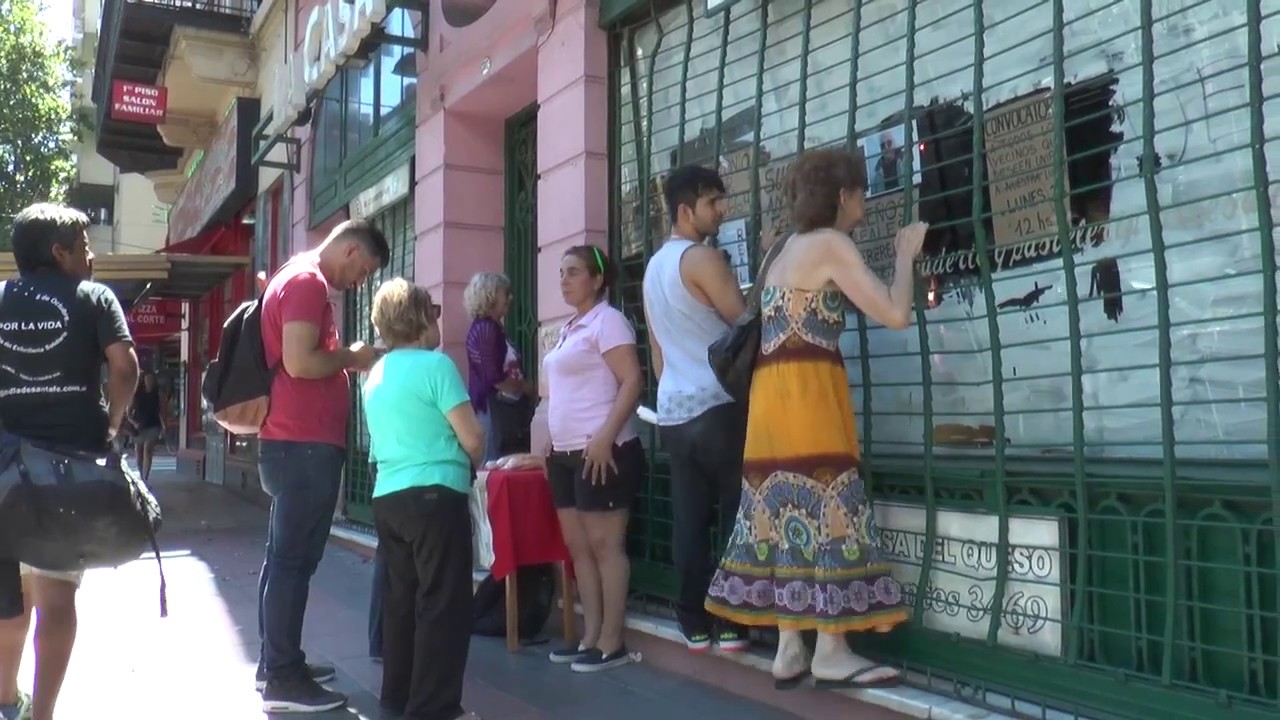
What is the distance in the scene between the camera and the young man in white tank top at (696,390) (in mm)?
3795

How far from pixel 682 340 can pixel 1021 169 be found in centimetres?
→ 128

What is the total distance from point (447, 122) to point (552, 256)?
173 cm

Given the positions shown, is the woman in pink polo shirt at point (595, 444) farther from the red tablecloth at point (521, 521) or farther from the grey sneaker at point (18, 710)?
the grey sneaker at point (18, 710)

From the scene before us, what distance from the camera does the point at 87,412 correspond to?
3.50 metres

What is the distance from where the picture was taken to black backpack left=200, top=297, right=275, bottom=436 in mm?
4047

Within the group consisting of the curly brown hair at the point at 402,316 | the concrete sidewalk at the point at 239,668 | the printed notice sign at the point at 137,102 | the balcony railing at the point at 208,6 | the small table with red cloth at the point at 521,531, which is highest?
the balcony railing at the point at 208,6

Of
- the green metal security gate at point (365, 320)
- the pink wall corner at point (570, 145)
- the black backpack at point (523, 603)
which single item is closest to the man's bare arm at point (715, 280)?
the pink wall corner at point (570, 145)

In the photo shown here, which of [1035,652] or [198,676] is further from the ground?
[1035,652]

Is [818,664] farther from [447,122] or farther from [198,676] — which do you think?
[447,122]

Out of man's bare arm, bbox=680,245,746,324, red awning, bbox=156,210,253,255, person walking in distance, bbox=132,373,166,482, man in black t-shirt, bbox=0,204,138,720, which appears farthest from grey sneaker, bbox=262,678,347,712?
person walking in distance, bbox=132,373,166,482

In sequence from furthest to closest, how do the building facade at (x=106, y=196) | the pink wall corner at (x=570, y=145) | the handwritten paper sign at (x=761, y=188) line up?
the building facade at (x=106, y=196) → the pink wall corner at (x=570, y=145) → the handwritten paper sign at (x=761, y=188)

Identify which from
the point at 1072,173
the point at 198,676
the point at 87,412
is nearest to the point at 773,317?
the point at 1072,173

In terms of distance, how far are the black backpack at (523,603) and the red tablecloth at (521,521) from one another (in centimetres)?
26

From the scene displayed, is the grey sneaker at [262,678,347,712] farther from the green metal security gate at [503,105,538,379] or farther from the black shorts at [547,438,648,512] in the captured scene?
the green metal security gate at [503,105,538,379]
